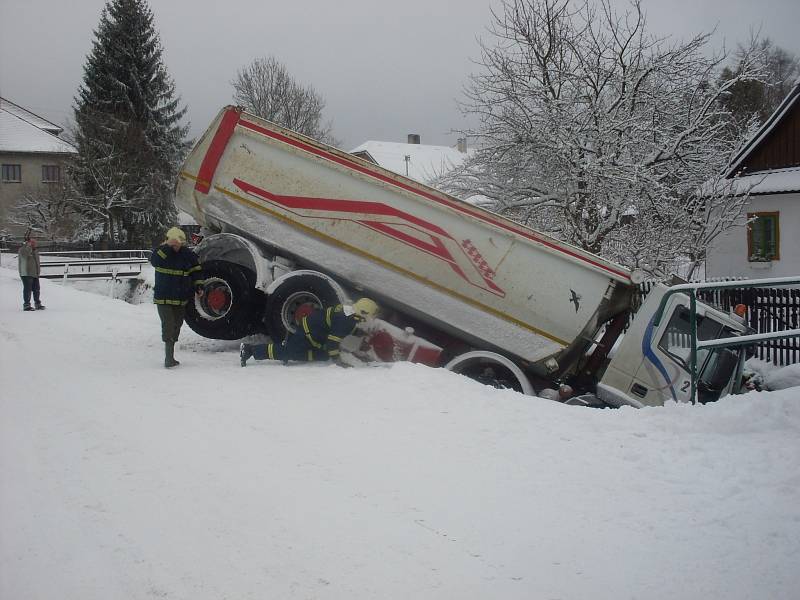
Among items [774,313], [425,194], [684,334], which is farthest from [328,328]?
[774,313]

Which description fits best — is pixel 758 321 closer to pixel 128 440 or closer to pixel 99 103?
pixel 128 440

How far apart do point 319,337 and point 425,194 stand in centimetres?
233

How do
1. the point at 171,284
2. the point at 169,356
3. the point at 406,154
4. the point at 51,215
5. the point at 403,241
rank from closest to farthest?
1. the point at 169,356
2. the point at 171,284
3. the point at 403,241
4. the point at 51,215
5. the point at 406,154

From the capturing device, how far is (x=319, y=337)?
26.0ft

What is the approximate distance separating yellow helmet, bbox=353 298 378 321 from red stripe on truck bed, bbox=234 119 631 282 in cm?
158

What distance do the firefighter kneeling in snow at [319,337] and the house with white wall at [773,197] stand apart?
15269 millimetres

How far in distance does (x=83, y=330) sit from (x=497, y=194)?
28.7ft

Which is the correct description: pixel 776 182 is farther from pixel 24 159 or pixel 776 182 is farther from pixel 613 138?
pixel 24 159

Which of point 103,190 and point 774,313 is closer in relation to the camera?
point 774,313

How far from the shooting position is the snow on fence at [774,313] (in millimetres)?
10781

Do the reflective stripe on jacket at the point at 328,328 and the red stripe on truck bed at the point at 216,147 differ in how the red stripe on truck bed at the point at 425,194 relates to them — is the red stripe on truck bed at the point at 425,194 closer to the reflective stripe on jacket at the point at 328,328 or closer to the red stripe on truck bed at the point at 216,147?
the red stripe on truck bed at the point at 216,147

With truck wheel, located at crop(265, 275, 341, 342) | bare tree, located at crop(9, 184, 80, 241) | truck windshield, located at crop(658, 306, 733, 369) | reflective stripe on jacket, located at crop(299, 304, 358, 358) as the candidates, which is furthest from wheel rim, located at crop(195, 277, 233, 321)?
bare tree, located at crop(9, 184, 80, 241)

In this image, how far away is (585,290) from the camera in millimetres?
8094

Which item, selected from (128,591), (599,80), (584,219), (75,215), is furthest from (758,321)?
(75,215)
